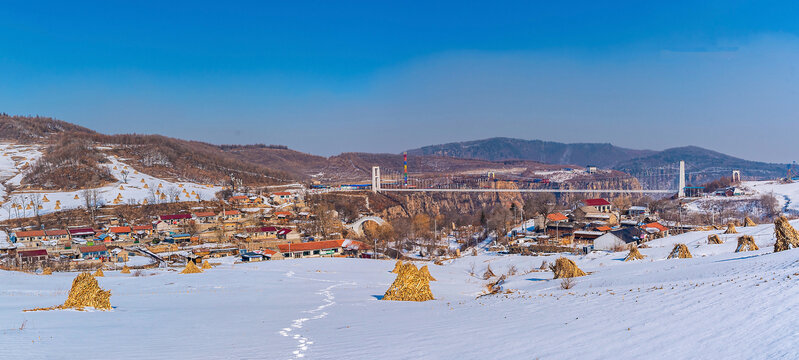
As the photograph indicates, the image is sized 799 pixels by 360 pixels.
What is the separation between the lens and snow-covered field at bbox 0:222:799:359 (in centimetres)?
457

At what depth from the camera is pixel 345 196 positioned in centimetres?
6228

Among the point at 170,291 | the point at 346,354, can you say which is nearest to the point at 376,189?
the point at 170,291

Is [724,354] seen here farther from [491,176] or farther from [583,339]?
[491,176]

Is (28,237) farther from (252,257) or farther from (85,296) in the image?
(85,296)

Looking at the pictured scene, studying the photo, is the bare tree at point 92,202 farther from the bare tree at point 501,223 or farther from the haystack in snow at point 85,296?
the haystack in snow at point 85,296

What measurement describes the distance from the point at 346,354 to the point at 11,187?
196 ft

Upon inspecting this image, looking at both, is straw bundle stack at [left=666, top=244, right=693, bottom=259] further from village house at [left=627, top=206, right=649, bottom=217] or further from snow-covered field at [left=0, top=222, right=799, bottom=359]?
village house at [left=627, top=206, right=649, bottom=217]

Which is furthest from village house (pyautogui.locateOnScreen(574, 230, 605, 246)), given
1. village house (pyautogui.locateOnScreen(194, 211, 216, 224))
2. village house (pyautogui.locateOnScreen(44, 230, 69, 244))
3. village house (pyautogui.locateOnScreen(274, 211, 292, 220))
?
village house (pyautogui.locateOnScreen(44, 230, 69, 244))

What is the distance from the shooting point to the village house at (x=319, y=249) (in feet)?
92.8

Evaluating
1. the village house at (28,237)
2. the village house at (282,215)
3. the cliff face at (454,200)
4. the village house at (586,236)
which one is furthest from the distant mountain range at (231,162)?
the village house at (586,236)

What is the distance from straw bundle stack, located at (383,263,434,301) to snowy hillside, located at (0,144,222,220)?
43282 mm

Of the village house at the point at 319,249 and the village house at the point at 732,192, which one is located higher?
the village house at the point at 732,192

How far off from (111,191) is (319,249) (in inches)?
Result: 1305

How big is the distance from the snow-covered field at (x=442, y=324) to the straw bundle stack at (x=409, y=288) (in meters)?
Answer: 0.50
